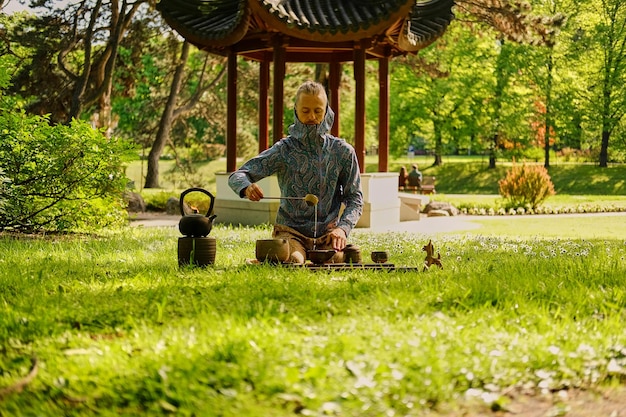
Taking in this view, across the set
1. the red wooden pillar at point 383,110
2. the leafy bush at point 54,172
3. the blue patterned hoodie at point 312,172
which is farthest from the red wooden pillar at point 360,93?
the blue patterned hoodie at point 312,172

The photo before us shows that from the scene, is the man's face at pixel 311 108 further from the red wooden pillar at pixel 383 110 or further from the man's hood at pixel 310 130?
the red wooden pillar at pixel 383 110

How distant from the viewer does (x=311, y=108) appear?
244 inches

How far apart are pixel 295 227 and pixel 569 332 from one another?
9.52 ft

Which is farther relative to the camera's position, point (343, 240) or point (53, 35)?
point (53, 35)

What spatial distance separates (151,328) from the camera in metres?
3.83

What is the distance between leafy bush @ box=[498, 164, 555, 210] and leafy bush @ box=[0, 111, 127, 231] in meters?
13.1

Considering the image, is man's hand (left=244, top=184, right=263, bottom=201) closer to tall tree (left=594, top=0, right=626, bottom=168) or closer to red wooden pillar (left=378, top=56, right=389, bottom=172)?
red wooden pillar (left=378, top=56, right=389, bottom=172)

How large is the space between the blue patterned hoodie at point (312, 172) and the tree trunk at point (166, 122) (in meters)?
18.6

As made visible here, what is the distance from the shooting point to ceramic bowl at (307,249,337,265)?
5.96 metres

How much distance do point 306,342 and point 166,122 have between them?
77.2 feet

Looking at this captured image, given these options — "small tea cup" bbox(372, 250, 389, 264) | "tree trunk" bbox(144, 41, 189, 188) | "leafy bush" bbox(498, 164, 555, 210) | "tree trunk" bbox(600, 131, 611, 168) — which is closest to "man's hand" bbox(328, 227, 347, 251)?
"small tea cup" bbox(372, 250, 389, 264)

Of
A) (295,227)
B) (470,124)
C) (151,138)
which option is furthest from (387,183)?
(470,124)

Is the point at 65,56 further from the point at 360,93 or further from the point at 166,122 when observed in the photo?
the point at 360,93

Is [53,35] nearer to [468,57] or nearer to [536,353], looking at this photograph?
[536,353]
